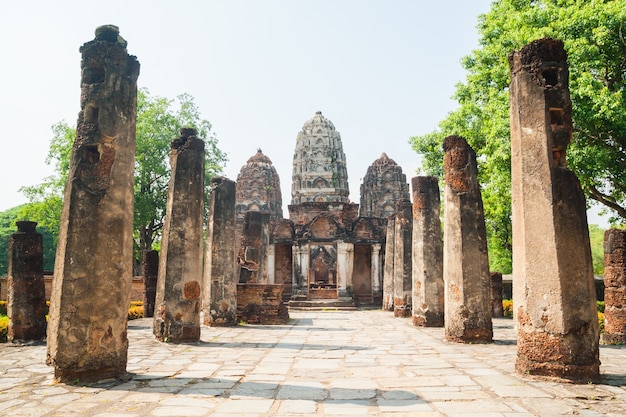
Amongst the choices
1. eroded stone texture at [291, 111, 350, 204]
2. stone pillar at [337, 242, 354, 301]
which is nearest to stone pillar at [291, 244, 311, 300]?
stone pillar at [337, 242, 354, 301]

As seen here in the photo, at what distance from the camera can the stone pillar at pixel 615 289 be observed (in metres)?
9.66

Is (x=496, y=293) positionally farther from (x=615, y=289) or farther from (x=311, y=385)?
(x=311, y=385)

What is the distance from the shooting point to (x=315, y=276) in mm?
→ 43500

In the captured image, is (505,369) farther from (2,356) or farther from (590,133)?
(590,133)

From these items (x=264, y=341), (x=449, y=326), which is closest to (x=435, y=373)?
(x=449, y=326)

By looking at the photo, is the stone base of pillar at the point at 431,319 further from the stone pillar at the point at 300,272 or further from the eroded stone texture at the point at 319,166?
the eroded stone texture at the point at 319,166

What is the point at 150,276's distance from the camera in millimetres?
14469

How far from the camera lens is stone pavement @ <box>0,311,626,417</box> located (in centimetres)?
455

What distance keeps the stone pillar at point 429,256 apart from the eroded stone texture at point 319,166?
24332 mm

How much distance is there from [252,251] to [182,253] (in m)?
7.64

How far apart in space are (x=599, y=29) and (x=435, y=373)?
10.2 meters

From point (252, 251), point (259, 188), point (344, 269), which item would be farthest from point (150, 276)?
point (259, 188)

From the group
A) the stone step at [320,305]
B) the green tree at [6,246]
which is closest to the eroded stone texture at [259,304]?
the stone step at [320,305]

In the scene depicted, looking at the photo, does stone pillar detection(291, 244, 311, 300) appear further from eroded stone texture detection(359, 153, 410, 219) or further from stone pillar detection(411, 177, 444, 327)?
eroded stone texture detection(359, 153, 410, 219)
